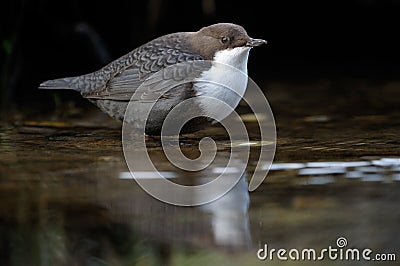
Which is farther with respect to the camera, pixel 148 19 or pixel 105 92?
pixel 148 19

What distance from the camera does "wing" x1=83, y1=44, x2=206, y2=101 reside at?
4.36m

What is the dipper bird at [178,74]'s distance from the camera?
168 inches

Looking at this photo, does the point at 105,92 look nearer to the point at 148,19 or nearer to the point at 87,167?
the point at 87,167

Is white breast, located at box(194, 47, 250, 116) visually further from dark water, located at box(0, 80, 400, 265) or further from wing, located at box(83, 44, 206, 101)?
dark water, located at box(0, 80, 400, 265)

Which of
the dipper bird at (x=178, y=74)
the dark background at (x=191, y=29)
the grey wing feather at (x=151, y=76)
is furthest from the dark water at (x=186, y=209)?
the dark background at (x=191, y=29)

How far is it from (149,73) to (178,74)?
24 cm

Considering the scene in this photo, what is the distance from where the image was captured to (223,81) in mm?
4238

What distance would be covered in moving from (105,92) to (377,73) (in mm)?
3713

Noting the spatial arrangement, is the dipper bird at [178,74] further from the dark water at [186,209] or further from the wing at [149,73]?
the dark water at [186,209]

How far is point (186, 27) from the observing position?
8312 mm

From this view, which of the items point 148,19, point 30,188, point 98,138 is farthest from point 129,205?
point 148,19

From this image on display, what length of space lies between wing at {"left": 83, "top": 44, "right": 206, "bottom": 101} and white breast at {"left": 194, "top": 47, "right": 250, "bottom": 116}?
8cm

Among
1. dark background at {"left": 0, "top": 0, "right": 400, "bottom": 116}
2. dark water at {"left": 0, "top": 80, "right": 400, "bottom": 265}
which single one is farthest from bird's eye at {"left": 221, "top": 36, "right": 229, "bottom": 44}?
dark background at {"left": 0, "top": 0, "right": 400, "bottom": 116}

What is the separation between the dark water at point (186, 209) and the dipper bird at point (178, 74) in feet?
0.71
